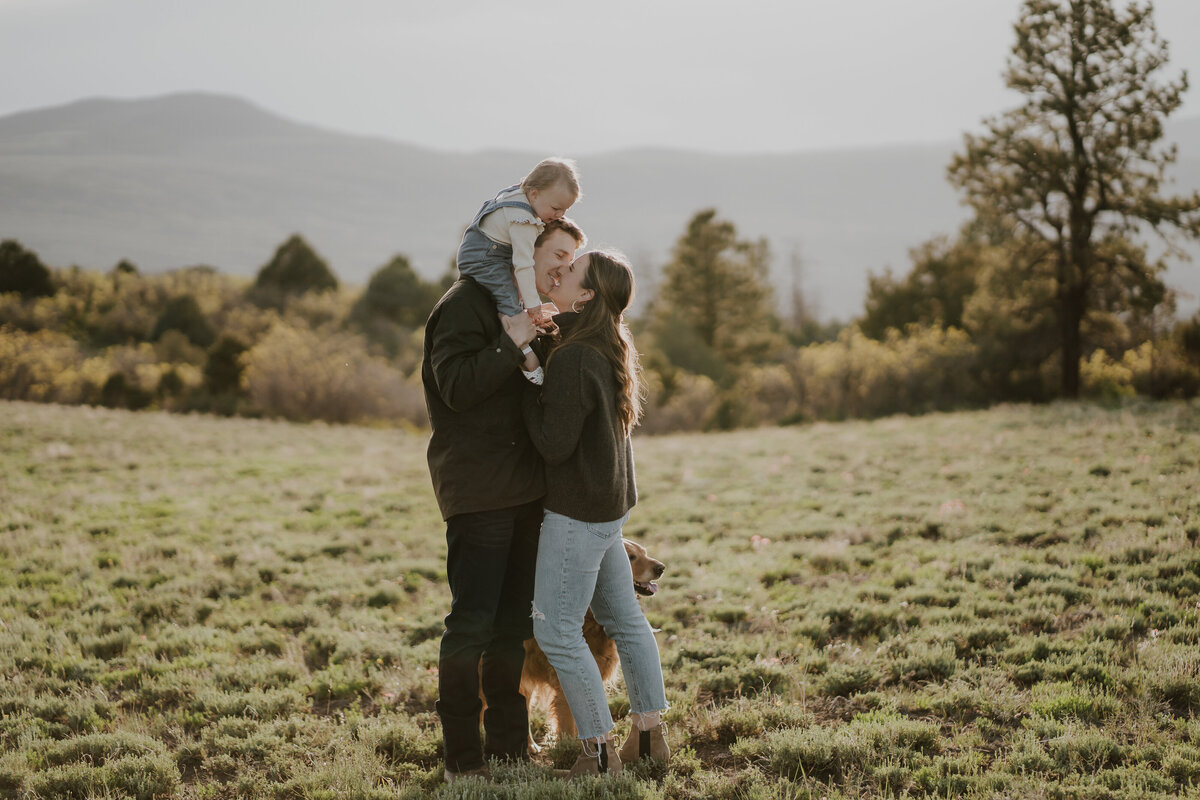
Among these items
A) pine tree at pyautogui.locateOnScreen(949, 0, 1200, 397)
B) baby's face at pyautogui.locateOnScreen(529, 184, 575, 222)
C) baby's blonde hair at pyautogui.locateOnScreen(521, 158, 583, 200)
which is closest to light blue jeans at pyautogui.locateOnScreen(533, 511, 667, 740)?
baby's face at pyautogui.locateOnScreen(529, 184, 575, 222)

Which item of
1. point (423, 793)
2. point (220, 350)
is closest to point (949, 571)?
point (423, 793)

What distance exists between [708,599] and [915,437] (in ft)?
35.4

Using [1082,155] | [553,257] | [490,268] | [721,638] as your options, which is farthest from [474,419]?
[1082,155]

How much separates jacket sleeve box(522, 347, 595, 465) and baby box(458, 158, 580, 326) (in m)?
0.26

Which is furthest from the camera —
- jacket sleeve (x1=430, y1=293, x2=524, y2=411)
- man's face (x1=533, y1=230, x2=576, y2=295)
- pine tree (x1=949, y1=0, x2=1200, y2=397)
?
pine tree (x1=949, y1=0, x2=1200, y2=397)

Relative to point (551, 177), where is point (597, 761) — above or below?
below

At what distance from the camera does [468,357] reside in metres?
3.44

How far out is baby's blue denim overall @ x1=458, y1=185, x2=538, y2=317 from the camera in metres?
3.61

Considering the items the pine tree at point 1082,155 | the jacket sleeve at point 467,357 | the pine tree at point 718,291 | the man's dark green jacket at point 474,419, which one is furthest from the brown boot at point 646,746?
the pine tree at point 718,291

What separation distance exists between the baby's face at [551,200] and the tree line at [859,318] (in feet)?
78.8

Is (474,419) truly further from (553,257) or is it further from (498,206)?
(498,206)

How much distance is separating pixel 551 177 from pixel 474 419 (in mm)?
1161

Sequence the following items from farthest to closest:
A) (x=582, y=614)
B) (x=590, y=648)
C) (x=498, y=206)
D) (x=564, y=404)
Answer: (x=590, y=648) → (x=582, y=614) → (x=498, y=206) → (x=564, y=404)

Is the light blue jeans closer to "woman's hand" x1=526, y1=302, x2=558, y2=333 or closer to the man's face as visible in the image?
"woman's hand" x1=526, y1=302, x2=558, y2=333
